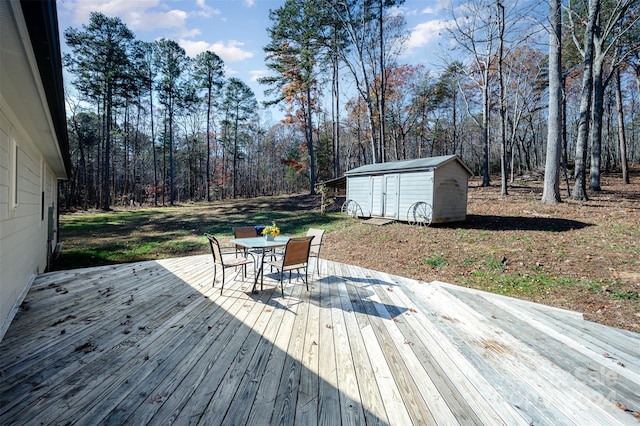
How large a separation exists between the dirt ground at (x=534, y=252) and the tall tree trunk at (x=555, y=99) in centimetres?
120

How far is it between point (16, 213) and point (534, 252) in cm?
955

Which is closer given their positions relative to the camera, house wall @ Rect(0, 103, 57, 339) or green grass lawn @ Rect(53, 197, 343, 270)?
house wall @ Rect(0, 103, 57, 339)

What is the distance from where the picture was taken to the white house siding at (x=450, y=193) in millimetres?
9750

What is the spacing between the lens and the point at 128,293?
4156 millimetres

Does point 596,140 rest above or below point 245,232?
above

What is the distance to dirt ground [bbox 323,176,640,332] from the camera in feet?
14.9

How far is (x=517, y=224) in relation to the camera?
28.8 feet

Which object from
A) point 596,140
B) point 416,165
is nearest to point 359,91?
point 416,165

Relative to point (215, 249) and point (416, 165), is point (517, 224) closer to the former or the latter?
point (416, 165)

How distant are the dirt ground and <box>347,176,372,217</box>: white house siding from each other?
4.51 ft

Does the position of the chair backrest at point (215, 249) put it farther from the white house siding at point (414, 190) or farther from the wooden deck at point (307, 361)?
the white house siding at point (414, 190)

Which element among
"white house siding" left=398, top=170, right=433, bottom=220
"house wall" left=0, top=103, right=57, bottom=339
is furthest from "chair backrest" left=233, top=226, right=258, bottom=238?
"white house siding" left=398, top=170, right=433, bottom=220

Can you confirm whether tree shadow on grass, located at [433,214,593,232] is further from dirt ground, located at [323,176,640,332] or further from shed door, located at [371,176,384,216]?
shed door, located at [371,176,384,216]

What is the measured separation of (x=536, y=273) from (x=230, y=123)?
89.2 feet
